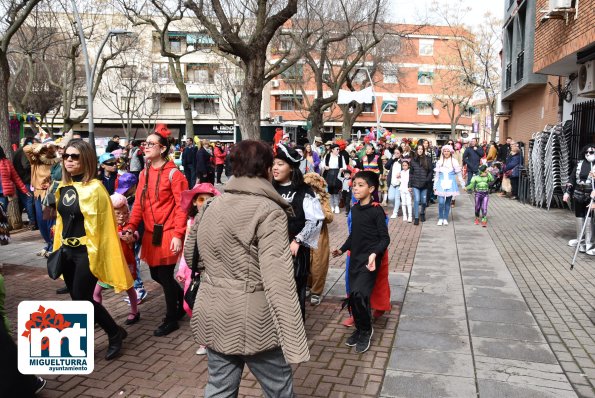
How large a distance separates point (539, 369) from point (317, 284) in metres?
2.51

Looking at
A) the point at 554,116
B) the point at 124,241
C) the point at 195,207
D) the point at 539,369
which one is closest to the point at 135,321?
the point at 124,241

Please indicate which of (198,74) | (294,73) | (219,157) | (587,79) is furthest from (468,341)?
(198,74)

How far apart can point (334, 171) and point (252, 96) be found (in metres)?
2.90

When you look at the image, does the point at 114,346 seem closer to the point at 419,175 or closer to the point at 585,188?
the point at 585,188

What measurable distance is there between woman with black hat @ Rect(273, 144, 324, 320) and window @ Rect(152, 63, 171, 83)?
4367cm

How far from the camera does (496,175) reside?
18875mm

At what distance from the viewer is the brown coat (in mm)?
2422

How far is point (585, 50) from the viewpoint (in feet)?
37.5

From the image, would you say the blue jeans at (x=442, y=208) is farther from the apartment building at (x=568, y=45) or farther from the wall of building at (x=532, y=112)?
the wall of building at (x=532, y=112)

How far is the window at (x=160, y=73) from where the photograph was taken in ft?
152

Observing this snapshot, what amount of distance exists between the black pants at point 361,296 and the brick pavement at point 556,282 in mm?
1636

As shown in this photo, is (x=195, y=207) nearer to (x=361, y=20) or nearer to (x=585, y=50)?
(x=585, y=50)

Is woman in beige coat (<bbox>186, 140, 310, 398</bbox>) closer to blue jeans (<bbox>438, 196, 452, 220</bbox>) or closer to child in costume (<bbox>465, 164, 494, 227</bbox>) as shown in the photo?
child in costume (<bbox>465, 164, 494, 227</bbox>)

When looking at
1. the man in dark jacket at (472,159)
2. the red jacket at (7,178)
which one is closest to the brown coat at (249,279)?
the red jacket at (7,178)
